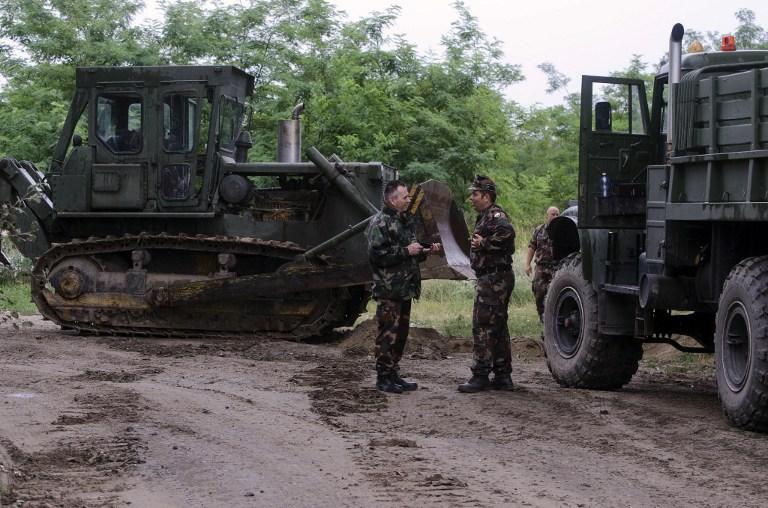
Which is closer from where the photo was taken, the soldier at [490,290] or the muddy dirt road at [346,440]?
the muddy dirt road at [346,440]

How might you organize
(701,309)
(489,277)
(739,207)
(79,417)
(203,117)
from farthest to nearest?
(203,117), (489,277), (701,309), (79,417), (739,207)

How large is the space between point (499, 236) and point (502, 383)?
1.23m

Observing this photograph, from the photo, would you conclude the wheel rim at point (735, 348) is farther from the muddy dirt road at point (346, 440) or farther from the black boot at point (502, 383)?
the black boot at point (502, 383)

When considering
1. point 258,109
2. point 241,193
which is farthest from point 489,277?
point 258,109

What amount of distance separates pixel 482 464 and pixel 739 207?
8.09ft

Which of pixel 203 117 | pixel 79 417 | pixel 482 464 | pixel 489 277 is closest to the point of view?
pixel 482 464

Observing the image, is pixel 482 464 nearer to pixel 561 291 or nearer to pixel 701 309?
pixel 701 309

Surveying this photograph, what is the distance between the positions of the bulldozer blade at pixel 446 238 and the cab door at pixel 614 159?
12.2 ft

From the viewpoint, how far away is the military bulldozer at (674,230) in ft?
26.8

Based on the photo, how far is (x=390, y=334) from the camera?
1052 centimetres

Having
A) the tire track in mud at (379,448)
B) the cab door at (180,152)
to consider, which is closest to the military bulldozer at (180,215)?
the cab door at (180,152)

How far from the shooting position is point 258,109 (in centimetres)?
2450

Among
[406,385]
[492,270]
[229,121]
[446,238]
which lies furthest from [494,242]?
[229,121]

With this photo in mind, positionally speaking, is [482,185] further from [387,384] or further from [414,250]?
[387,384]
